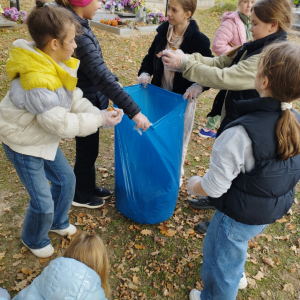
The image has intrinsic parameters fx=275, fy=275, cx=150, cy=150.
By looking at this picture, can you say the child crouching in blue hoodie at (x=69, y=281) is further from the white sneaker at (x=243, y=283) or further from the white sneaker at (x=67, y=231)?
the white sneaker at (x=243, y=283)

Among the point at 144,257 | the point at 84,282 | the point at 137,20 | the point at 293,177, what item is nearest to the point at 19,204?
the point at 144,257

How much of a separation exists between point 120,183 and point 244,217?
127 centimetres

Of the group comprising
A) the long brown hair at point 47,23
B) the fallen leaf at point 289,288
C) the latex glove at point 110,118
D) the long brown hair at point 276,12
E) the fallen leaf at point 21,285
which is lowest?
the fallen leaf at point 21,285

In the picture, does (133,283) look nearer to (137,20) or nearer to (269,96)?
(269,96)

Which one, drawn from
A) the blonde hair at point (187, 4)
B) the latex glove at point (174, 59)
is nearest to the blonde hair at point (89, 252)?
the latex glove at point (174, 59)

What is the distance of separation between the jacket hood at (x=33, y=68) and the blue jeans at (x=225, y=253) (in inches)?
48.1

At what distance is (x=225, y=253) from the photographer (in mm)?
1567

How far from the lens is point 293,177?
1.36 m

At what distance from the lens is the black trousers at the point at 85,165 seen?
2338 mm

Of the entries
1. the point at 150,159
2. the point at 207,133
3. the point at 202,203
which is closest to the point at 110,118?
the point at 150,159

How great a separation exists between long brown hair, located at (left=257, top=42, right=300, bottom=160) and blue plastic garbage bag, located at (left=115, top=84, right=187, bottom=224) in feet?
2.94

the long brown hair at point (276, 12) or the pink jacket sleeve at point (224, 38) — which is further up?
the long brown hair at point (276, 12)

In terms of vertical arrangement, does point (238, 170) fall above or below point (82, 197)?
above

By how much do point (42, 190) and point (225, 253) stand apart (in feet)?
4.03
